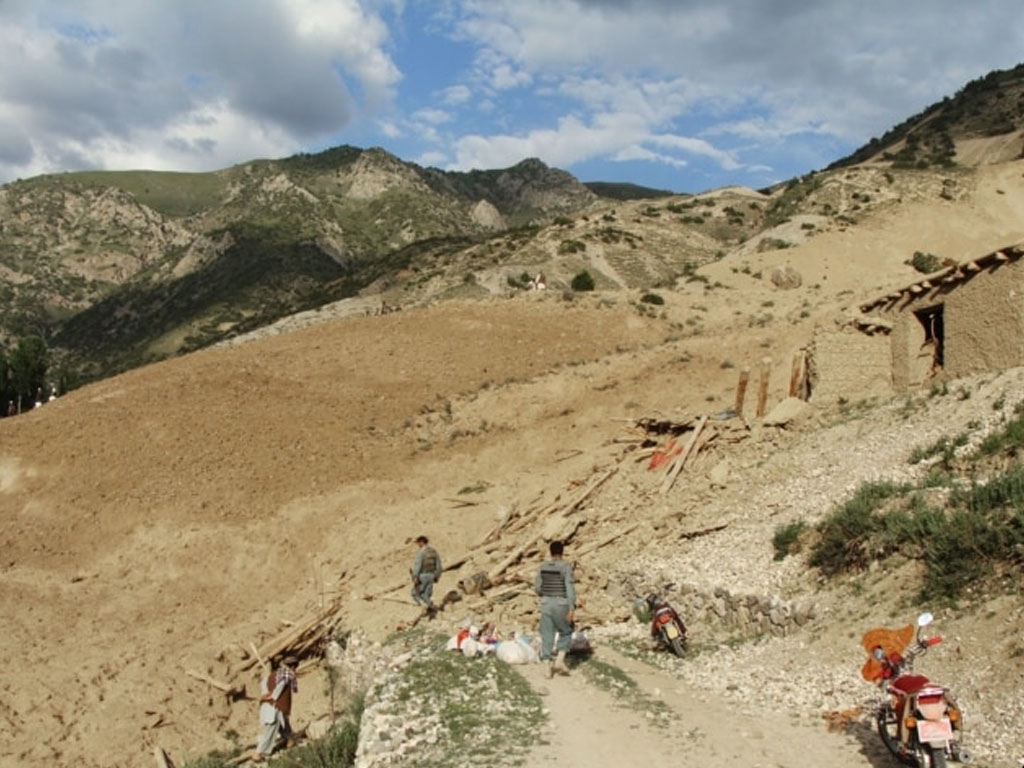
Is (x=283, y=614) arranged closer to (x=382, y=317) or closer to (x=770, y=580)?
(x=770, y=580)

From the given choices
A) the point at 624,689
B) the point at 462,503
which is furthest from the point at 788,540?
the point at 462,503

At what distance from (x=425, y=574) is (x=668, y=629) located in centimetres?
524

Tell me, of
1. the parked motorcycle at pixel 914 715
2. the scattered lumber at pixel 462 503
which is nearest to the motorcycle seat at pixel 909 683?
the parked motorcycle at pixel 914 715

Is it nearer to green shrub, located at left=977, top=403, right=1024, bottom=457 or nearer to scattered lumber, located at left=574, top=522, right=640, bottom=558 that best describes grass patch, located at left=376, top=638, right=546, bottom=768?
scattered lumber, located at left=574, top=522, right=640, bottom=558

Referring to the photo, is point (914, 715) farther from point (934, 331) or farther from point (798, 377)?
point (798, 377)

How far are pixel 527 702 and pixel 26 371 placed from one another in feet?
205

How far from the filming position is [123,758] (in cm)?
1475

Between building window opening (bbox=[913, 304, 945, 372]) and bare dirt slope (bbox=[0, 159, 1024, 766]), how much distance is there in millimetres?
6136

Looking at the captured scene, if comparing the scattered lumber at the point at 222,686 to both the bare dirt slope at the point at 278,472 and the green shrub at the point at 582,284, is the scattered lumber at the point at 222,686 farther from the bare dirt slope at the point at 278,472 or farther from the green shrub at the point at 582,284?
the green shrub at the point at 582,284

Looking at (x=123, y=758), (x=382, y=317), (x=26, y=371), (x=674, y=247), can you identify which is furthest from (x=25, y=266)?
(x=123, y=758)

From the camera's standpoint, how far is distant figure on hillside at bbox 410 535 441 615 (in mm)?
15594

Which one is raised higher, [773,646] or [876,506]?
[876,506]

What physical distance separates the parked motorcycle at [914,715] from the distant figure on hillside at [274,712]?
8.32 m

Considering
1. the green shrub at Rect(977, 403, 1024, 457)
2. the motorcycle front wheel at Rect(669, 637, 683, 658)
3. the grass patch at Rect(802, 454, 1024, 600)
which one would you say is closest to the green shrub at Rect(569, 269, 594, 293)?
the grass patch at Rect(802, 454, 1024, 600)
